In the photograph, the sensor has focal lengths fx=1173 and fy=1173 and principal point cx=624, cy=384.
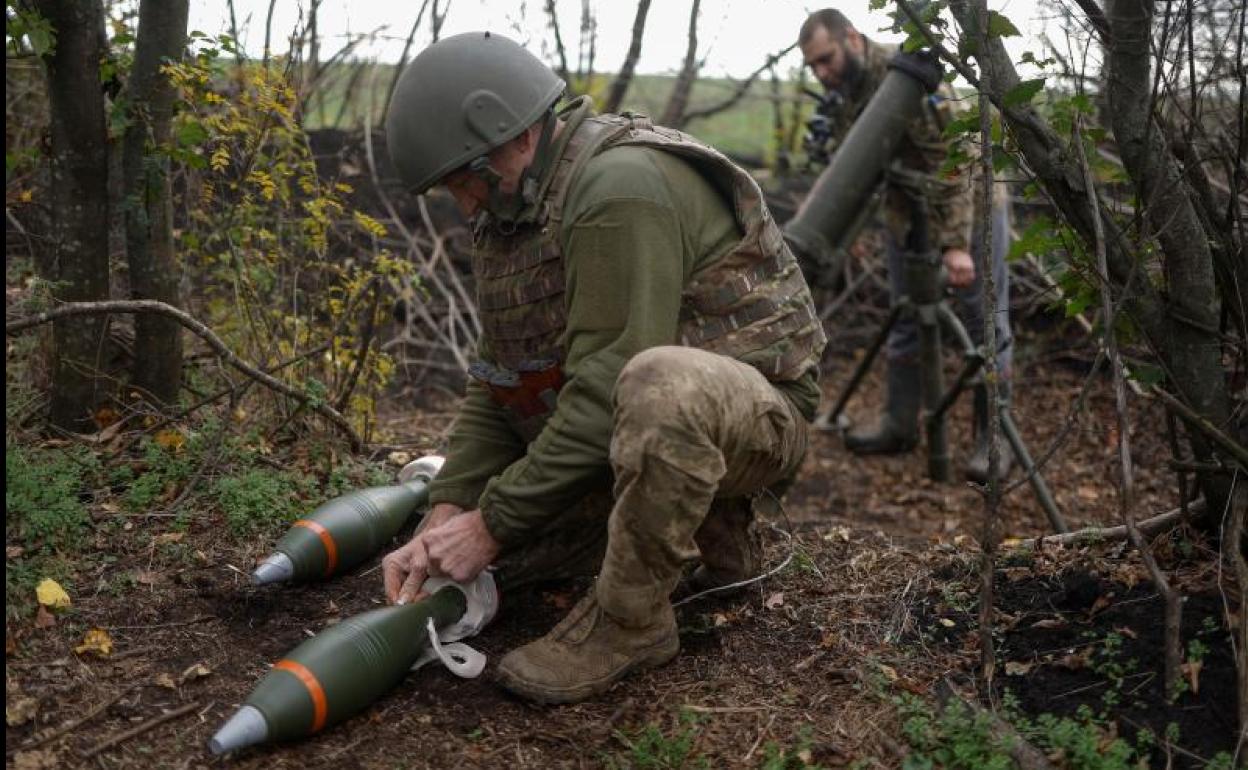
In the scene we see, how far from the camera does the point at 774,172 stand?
30.1ft

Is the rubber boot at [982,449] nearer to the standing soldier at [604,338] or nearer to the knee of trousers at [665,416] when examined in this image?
the standing soldier at [604,338]

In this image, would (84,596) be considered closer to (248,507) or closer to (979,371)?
(248,507)

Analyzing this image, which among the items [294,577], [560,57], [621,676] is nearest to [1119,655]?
[621,676]

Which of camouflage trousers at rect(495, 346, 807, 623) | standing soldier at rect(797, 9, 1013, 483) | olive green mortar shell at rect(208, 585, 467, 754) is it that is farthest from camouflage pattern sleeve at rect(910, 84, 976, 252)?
olive green mortar shell at rect(208, 585, 467, 754)

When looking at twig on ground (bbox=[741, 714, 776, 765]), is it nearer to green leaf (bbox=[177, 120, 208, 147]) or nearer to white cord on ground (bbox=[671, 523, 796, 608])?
white cord on ground (bbox=[671, 523, 796, 608])

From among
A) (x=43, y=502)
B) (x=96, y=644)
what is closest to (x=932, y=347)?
(x=43, y=502)

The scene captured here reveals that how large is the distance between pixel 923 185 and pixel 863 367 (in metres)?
1.35

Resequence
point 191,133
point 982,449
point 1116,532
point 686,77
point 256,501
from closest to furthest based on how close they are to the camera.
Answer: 1. point 1116,532
2. point 256,501
3. point 191,133
4. point 982,449
5. point 686,77

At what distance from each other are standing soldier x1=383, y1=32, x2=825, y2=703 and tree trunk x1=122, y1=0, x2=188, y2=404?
1.30m

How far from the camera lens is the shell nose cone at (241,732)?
246 cm

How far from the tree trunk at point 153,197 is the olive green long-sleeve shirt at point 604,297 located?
176 cm

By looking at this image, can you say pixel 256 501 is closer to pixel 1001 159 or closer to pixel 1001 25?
pixel 1001 159

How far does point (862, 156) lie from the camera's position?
5.90 metres

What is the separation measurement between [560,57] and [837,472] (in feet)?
10.2
